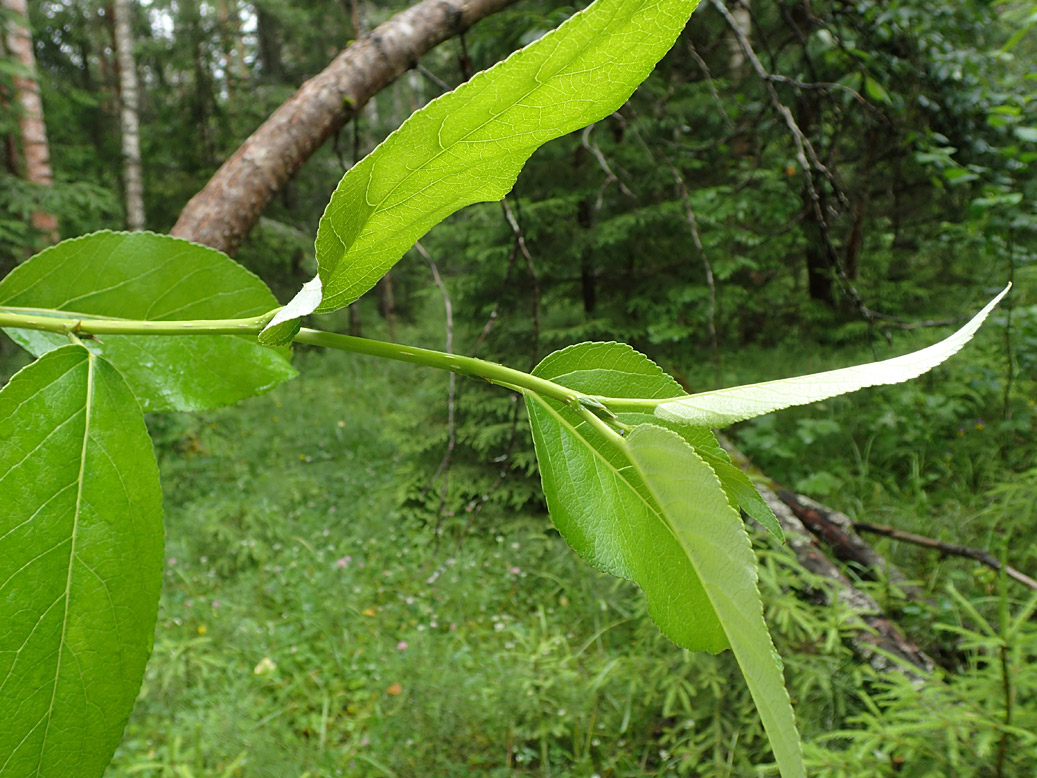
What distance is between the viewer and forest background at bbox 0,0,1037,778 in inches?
77.4

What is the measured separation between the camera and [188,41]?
7.40 m

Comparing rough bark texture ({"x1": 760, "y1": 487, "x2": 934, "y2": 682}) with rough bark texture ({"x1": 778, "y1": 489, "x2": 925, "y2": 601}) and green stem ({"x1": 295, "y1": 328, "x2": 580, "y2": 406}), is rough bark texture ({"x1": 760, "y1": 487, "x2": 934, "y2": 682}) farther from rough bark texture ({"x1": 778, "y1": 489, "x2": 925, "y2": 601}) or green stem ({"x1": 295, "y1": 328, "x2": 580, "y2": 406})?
green stem ({"x1": 295, "y1": 328, "x2": 580, "y2": 406})

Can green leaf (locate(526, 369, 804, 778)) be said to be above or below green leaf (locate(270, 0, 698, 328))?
below

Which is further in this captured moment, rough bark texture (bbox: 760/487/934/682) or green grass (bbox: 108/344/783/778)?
green grass (bbox: 108/344/783/778)

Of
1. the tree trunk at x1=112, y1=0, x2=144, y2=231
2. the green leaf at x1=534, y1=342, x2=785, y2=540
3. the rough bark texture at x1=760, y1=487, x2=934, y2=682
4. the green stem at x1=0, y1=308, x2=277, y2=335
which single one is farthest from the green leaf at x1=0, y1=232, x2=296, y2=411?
the tree trunk at x1=112, y1=0, x2=144, y2=231

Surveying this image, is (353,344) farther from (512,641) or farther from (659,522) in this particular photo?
(512,641)

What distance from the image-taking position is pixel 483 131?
0.21m

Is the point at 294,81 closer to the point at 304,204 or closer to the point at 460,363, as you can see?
the point at 304,204

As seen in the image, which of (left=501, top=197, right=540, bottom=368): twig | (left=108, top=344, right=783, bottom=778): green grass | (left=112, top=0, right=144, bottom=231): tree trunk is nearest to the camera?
(left=501, top=197, right=540, bottom=368): twig

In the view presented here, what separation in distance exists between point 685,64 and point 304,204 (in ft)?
23.4

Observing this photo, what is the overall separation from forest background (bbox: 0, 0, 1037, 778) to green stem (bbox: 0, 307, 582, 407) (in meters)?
0.81

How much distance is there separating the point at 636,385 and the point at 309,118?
3.11ft

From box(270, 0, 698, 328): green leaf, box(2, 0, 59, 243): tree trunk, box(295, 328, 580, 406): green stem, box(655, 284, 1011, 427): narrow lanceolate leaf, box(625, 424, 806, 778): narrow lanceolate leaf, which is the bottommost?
box(625, 424, 806, 778): narrow lanceolate leaf

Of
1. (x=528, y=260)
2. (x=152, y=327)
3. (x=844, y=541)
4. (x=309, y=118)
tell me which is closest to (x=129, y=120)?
(x=309, y=118)
